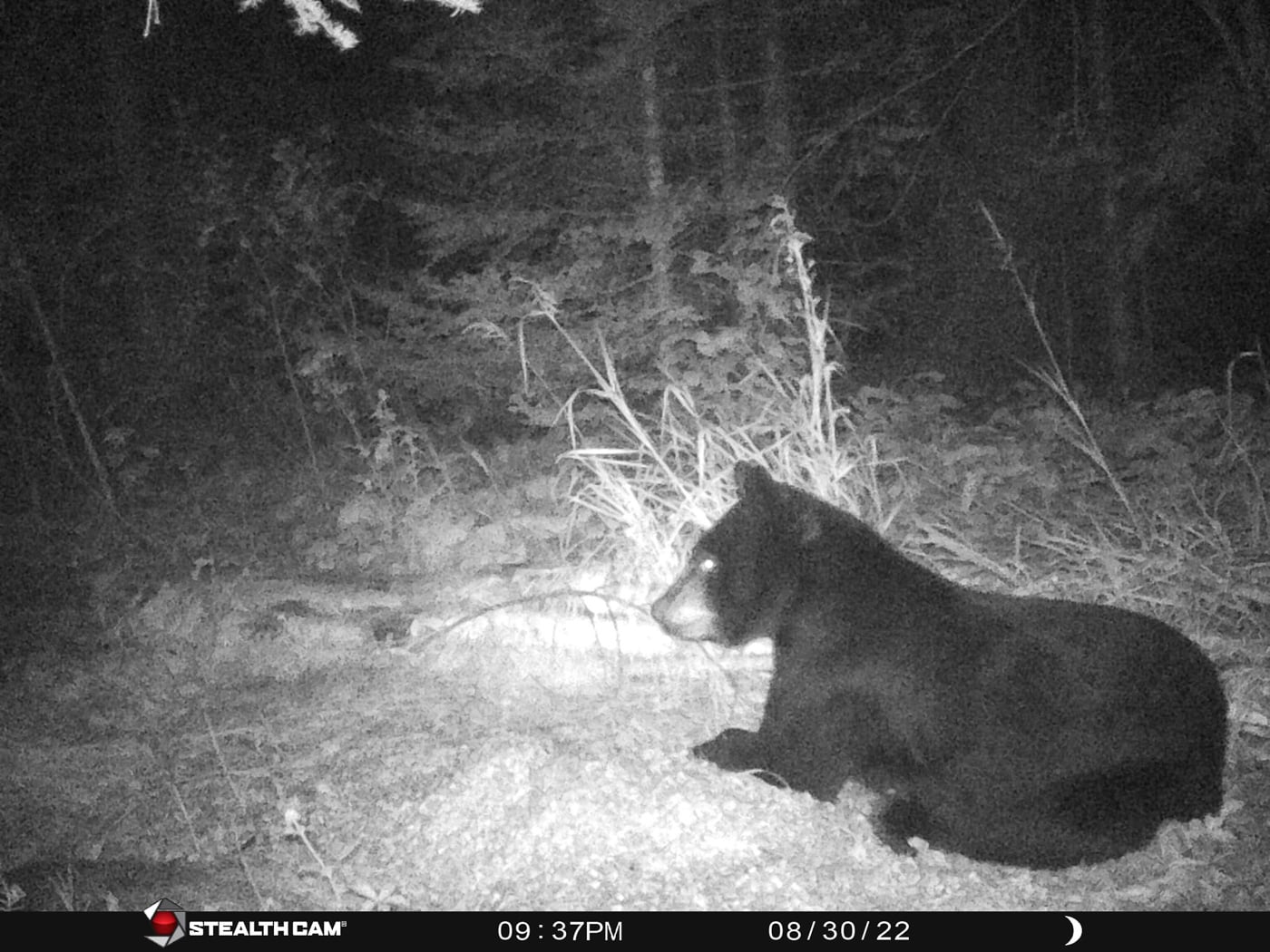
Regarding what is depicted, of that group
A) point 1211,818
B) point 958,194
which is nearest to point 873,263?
point 958,194

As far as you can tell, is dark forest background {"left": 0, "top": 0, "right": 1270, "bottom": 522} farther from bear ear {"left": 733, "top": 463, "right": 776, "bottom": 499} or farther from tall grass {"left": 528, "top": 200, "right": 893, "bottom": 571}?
bear ear {"left": 733, "top": 463, "right": 776, "bottom": 499}

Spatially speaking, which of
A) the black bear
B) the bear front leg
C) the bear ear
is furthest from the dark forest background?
the bear front leg

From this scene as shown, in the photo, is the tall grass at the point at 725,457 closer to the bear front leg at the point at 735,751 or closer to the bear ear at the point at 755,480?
the bear ear at the point at 755,480

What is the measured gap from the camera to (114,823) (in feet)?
14.1

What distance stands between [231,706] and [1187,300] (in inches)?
566

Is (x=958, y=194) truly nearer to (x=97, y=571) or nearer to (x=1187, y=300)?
(x=1187, y=300)

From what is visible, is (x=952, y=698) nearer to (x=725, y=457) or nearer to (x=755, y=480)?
(x=755, y=480)
